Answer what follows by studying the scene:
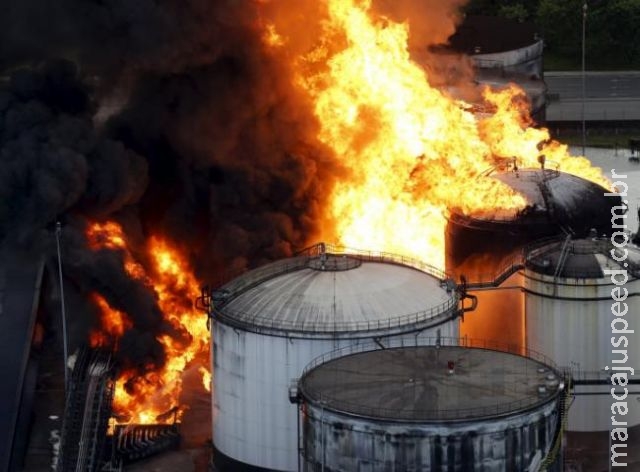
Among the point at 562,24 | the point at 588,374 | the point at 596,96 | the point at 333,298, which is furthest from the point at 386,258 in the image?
the point at 562,24

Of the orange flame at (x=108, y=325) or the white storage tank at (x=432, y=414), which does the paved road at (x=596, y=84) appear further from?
the white storage tank at (x=432, y=414)

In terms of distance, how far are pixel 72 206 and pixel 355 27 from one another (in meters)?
15.1

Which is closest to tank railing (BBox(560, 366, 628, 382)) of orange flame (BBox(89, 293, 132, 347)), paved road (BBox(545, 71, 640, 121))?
orange flame (BBox(89, 293, 132, 347))

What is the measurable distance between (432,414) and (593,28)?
8352 centimetres

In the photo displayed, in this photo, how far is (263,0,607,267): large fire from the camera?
6700 cm

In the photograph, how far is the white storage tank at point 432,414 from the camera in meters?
44.3

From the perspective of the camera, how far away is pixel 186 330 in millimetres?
63562

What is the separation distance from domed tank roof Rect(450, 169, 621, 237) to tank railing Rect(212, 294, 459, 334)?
6961 millimetres

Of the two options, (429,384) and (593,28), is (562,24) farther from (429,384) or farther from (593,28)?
(429,384)

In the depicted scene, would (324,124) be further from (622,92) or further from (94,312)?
(622,92)

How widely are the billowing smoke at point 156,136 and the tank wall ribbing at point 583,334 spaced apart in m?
13.9

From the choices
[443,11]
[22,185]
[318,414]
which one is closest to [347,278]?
[318,414]

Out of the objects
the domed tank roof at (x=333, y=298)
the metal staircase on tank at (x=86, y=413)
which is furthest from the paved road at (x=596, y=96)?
the metal staircase on tank at (x=86, y=413)

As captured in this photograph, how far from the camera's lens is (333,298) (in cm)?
5406
